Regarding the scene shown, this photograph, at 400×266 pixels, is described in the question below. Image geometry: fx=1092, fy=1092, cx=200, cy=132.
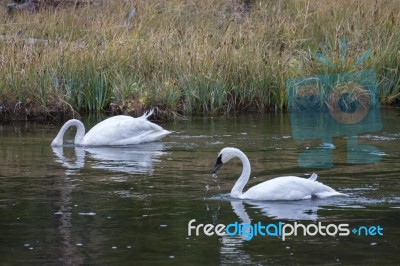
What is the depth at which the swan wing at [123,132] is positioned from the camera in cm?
1579

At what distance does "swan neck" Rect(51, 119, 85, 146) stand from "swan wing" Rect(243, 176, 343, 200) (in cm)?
528

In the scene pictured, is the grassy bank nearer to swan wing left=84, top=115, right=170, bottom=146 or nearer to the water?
the water

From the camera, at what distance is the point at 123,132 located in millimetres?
15930

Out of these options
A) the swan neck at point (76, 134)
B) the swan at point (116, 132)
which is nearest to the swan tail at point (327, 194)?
the swan at point (116, 132)

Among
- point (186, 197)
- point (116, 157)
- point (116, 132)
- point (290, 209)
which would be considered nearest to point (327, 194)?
point (290, 209)

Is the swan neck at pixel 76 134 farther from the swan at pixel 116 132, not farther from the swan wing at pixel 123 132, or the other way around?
the swan wing at pixel 123 132

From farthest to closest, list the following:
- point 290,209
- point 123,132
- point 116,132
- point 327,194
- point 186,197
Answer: point 123,132 < point 116,132 < point 186,197 < point 327,194 < point 290,209

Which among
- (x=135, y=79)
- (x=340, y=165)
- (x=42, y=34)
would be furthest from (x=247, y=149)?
(x=42, y=34)

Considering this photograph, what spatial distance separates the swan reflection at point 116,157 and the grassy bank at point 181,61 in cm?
240

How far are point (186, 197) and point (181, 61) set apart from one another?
7.95 m

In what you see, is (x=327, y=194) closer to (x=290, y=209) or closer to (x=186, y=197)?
(x=290, y=209)

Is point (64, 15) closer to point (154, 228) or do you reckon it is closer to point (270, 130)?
point (270, 130)

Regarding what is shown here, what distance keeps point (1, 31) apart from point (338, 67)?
22.0 ft

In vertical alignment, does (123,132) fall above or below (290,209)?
above
